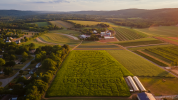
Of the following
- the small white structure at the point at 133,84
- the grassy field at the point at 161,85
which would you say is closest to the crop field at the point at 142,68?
the grassy field at the point at 161,85

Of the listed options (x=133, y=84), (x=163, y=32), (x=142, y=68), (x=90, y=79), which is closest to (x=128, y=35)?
(x=163, y=32)

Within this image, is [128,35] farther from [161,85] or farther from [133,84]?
[133,84]

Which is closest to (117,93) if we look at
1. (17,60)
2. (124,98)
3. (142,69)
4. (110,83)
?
(124,98)

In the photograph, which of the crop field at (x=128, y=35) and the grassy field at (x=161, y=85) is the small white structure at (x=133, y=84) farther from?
the crop field at (x=128, y=35)

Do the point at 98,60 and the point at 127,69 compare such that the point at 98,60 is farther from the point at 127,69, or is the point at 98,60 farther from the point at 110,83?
the point at 110,83

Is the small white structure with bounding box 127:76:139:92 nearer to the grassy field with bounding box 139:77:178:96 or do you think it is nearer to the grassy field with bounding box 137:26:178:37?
the grassy field with bounding box 139:77:178:96

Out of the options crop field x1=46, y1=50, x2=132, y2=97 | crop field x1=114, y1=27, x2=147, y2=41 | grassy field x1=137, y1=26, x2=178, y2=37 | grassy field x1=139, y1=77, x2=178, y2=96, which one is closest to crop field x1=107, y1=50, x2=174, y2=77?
grassy field x1=139, y1=77, x2=178, y2=96
